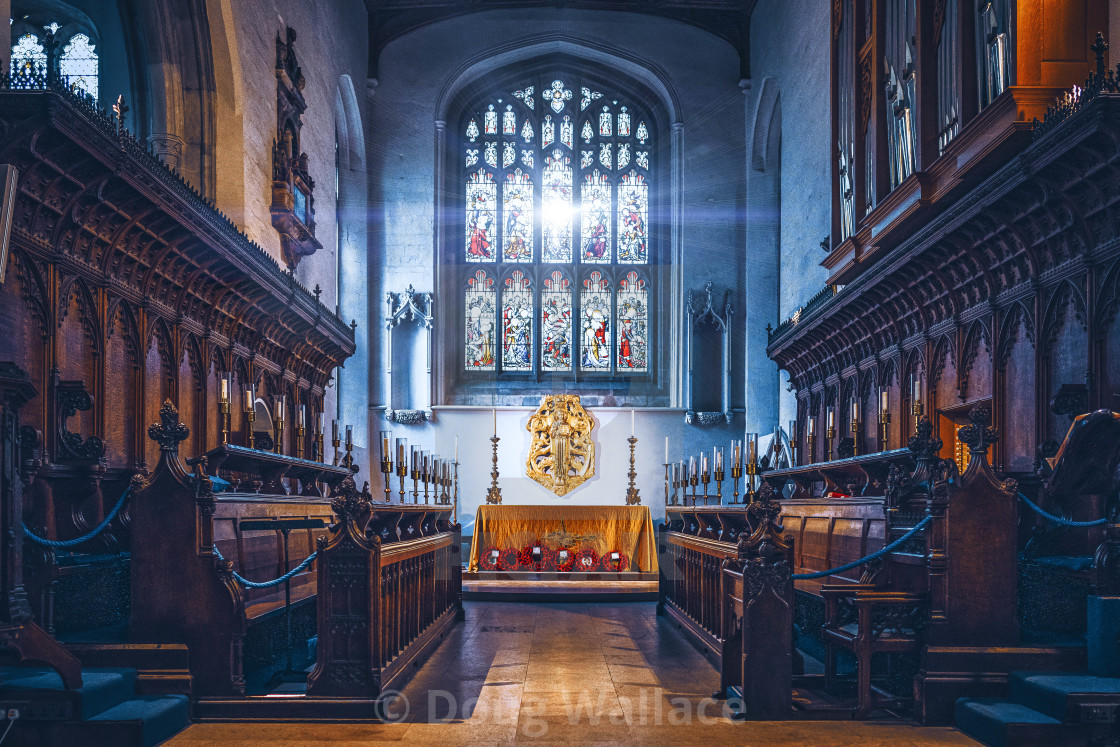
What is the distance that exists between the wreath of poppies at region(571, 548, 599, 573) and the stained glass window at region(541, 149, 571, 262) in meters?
6.75

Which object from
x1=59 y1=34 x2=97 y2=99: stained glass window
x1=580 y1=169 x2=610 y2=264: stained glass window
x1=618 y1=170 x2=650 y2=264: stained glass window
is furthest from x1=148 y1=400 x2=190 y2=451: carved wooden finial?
x1=618 y1=170 x2=650 y2=264: stained glass window

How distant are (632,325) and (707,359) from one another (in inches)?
58.4

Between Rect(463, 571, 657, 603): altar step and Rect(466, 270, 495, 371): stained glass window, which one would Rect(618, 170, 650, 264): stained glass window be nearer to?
Rect(466, 270, 495, 371): stained glass window

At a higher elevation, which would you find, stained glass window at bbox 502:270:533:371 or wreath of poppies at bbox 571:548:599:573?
stained glass window at bbox 502:270:533:371

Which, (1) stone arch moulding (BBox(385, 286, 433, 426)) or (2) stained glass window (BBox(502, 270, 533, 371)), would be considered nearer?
(1) stone arch moulding (BBox(385, 286, 433, 426))

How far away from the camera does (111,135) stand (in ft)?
17.8

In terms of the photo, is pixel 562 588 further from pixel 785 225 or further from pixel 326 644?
pixel 785 225

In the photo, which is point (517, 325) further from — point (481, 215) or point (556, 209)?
point (556, 209)

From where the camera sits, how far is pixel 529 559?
10.8 m

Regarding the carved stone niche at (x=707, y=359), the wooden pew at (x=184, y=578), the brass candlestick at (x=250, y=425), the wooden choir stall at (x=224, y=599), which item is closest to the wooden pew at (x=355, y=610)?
the wooden choir stall at (x=224, y=599)

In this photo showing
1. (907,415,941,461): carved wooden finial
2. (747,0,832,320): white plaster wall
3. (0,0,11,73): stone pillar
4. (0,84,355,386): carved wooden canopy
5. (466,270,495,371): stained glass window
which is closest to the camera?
(907,415,941,461): carved wooden finial

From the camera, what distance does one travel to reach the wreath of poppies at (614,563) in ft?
35.4

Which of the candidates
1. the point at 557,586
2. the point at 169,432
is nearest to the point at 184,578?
the point at 169,432

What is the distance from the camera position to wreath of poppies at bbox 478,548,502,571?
35.6ft
